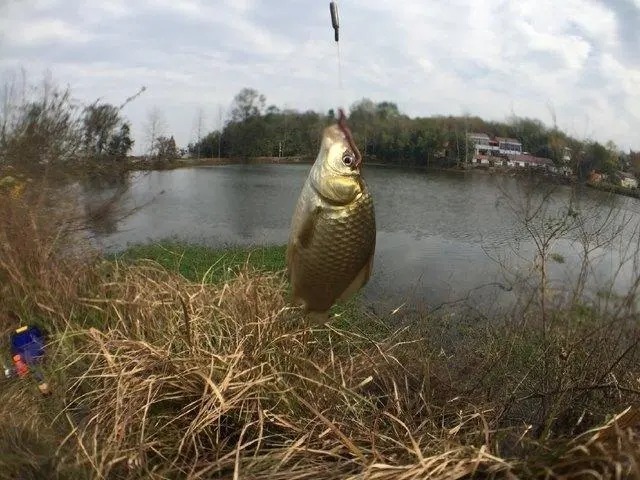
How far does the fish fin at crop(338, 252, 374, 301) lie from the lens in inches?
73.6

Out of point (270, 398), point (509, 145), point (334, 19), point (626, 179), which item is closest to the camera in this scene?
point (334, 19)

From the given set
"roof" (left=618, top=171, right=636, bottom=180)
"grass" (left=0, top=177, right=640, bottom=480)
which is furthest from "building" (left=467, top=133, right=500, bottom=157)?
"grass" (left=0, top=177, right=640, bottom=480)

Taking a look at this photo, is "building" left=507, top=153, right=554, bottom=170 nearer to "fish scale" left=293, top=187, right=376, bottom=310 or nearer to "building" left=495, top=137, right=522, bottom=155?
"building" left=495, top=137, right=522, bottom=155

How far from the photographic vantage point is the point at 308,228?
1.78m

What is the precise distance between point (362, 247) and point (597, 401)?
2.87 m

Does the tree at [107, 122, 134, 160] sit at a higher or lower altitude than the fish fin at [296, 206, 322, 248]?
higher

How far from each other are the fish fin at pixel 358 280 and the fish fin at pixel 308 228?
0.78 feet

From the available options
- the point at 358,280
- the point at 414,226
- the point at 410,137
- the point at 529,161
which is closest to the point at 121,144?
the point at 410,137

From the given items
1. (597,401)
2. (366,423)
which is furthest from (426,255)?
(366,423)

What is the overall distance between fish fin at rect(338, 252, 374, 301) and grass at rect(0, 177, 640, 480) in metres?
0.90

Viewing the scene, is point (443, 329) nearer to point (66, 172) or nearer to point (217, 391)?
point (217, 391)

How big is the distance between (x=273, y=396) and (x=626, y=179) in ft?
21.0

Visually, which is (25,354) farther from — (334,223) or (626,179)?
(626,179)

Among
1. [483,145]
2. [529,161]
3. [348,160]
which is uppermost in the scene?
[483,145]
